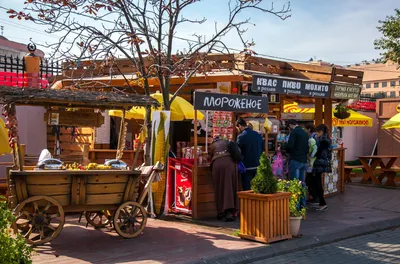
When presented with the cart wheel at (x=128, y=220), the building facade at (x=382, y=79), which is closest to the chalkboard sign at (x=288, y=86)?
the cart wheel at (x=128, y=220)

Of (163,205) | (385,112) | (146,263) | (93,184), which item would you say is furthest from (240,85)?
(385,112)

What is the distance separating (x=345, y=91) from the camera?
→ 39.7ft

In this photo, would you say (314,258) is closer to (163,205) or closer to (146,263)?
(146,263)

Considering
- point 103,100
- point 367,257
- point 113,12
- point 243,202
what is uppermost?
point 113,12

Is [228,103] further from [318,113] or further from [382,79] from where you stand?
[382,79]

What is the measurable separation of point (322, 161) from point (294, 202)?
288cm

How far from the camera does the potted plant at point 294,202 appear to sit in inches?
312

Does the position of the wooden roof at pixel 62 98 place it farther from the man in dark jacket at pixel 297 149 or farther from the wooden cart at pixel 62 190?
the man in dark jacket at pixel 297 149

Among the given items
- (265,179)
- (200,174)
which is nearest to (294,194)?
(265,179)

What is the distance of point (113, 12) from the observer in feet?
29.8

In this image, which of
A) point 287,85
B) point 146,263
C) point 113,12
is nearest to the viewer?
point 146,263

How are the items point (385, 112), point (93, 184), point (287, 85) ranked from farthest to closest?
point (385, 112)
point (287, 85)
point (93, 184)

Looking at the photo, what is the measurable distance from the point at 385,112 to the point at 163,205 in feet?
48.1

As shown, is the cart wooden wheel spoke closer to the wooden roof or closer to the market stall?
the wooden roof
